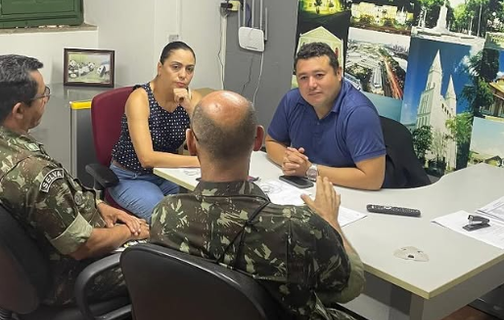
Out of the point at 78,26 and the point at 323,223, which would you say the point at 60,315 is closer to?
the point at 323,223

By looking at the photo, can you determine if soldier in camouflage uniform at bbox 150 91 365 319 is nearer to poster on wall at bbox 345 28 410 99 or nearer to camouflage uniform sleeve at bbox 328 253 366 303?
camouflage uniform sleeve at bbox 328 253 366 303

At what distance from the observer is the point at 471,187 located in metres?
2.51

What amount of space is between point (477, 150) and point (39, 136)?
2.36 m

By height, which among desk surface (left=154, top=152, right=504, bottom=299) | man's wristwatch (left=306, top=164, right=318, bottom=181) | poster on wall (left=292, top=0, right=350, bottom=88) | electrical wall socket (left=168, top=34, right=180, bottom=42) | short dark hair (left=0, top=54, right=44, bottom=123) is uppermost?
poster on wall (left=292, top=0, right=350, bottom=88)

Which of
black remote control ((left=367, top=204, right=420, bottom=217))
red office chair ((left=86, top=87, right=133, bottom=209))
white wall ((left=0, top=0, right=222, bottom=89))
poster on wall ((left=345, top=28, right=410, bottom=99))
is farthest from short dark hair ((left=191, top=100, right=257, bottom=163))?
white wall ((left=0, top=0, right=222, bottom=89))

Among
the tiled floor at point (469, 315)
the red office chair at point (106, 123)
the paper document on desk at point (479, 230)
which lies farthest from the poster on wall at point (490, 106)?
the red office chair at point (106, 123)

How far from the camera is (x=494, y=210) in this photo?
2.24m

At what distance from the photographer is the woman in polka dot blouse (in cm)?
285

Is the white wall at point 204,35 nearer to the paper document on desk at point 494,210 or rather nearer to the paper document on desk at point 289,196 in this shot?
the paper document on desk at point 289,196

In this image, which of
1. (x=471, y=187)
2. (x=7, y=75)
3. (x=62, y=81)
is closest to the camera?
(x=7, y=75)

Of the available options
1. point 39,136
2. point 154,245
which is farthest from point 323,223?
point 39,136

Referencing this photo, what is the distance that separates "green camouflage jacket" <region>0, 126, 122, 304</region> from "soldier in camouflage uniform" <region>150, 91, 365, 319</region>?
0.36 metres

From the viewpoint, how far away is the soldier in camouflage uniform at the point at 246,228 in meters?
1.41

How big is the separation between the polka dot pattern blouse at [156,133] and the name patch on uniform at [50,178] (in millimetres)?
1108
